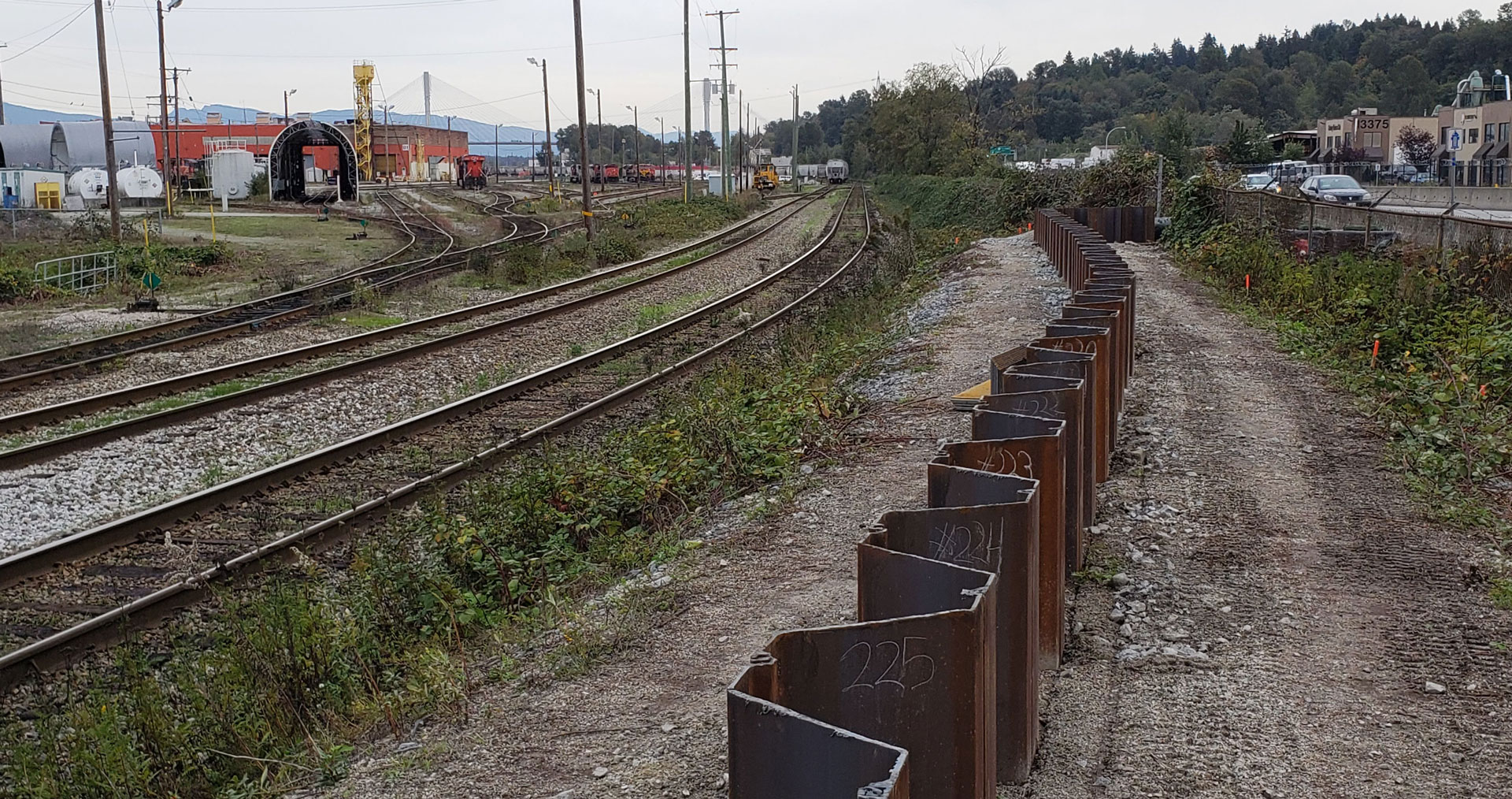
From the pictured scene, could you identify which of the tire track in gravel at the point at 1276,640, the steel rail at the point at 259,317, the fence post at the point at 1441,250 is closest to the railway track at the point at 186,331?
the steel rail at the point at 259,317

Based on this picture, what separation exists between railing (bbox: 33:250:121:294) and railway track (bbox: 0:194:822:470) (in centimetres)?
880

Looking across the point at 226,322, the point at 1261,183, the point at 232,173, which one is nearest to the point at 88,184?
the point at 232,173

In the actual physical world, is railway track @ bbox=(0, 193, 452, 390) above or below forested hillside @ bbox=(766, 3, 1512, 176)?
below

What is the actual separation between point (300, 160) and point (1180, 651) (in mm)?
59706

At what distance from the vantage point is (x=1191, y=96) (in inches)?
6353

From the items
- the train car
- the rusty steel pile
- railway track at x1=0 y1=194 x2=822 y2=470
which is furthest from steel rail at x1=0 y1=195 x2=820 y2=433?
the train car

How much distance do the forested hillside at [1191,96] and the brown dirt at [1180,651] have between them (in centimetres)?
5404

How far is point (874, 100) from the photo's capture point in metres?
81.1

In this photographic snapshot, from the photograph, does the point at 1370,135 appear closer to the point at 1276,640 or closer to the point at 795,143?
the point at 795,143

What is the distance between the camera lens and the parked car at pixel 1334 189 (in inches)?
1442

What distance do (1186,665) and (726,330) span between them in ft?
49.3

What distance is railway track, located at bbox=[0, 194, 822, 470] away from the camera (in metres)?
11.9

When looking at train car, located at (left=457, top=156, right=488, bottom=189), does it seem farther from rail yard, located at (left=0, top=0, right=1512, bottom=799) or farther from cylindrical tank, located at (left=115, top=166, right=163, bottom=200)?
rail yard, located at (left=0, top=0, right=1512, bottom=799)

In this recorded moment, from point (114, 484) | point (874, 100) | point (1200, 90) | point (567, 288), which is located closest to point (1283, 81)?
point (1200, 90)
